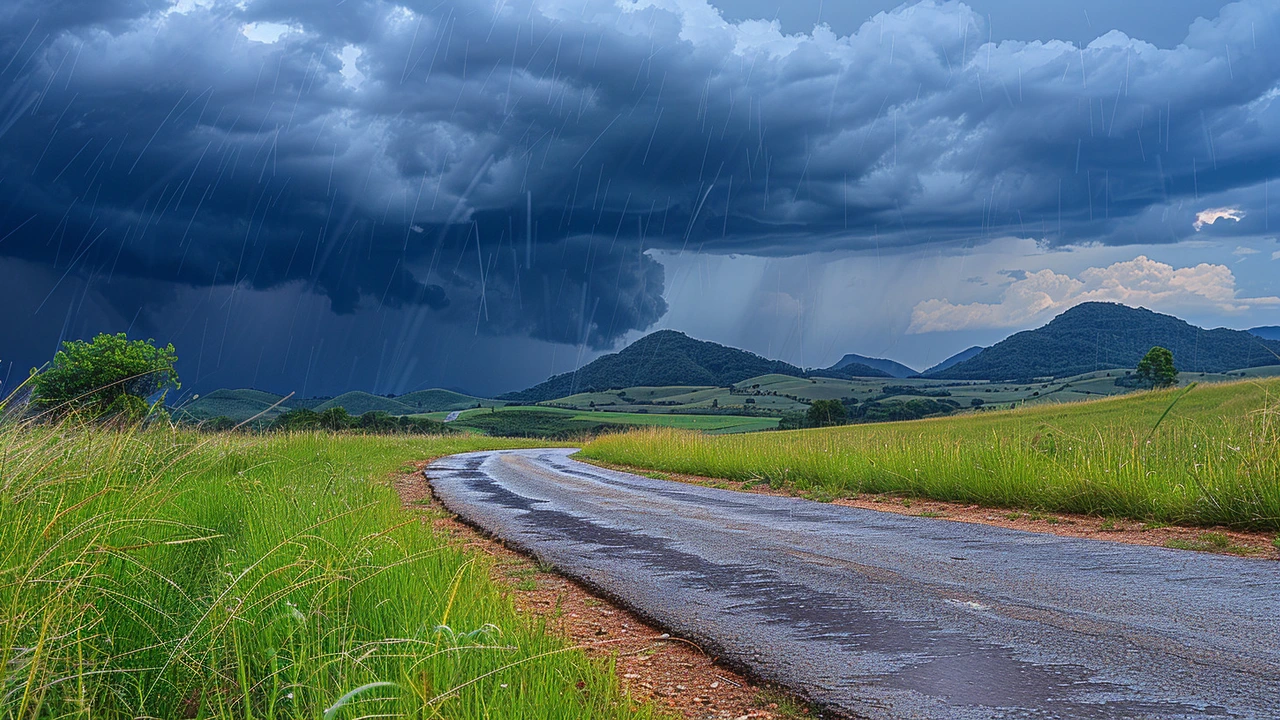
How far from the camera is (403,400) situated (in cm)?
19388

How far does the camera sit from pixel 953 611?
491cm

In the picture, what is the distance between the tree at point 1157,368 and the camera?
95938 mm

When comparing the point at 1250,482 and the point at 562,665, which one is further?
the point at 1250,482

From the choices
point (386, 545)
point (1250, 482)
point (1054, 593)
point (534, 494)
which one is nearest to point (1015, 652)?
point (1054, 593)

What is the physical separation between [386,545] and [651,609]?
6.33ft

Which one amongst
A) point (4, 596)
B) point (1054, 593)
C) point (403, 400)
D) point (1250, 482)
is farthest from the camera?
point (403, 400)

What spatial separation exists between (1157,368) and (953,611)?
374 ft

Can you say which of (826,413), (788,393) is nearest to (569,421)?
(826,413)

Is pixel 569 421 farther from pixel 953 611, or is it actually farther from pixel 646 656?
pixel 646 656

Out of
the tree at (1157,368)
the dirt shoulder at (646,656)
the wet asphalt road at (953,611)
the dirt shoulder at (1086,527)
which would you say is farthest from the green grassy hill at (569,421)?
the dirt shoulder at (646,656)

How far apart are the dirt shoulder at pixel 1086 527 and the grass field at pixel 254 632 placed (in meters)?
6.58

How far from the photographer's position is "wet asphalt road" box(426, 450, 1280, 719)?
3.43m

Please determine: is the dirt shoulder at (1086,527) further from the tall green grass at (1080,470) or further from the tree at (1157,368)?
the tree at (1157,368)

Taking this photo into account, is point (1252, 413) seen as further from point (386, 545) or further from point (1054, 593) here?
point (386, 545)
